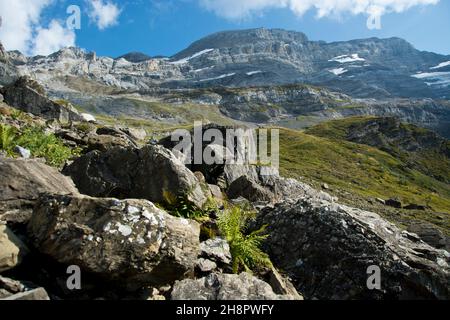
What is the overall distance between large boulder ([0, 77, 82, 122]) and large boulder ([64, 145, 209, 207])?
55.2 metres

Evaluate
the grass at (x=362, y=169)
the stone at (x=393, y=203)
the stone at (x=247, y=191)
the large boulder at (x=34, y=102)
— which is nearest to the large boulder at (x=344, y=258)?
the stone at (x=247, y=191)

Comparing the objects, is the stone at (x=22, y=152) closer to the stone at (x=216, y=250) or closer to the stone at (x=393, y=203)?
the stone at (x=216, y=250)

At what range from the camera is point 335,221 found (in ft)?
35.8

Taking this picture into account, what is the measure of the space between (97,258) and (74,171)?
6647 millimetres

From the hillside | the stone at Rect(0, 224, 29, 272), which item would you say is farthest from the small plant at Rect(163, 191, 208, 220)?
the hillside

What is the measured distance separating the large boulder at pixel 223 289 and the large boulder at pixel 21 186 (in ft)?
12.0

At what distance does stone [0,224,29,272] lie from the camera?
7484 mm

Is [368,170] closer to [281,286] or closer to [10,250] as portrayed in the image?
[281,286]

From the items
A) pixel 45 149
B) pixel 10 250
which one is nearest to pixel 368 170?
pixel 45 149

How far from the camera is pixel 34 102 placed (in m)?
67.2

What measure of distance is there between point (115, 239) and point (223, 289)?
2311 mm

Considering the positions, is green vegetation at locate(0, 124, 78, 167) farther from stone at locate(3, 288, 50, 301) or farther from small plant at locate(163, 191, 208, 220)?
stone at locate(3, 288, 50, 301)
